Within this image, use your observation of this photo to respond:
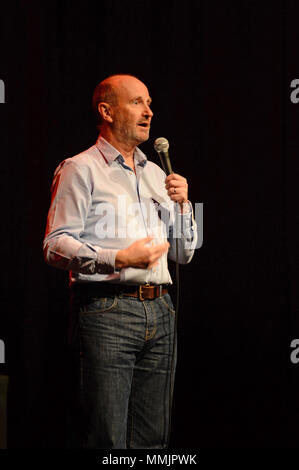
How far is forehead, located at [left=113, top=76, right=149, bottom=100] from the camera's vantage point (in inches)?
71.2

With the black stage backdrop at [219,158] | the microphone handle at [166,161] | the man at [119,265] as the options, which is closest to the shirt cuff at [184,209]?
the man at [119,265]

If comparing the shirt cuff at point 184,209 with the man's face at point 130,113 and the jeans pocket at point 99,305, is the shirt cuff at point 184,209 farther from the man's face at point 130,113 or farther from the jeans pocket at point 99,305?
the jeans pocket at point 99,305

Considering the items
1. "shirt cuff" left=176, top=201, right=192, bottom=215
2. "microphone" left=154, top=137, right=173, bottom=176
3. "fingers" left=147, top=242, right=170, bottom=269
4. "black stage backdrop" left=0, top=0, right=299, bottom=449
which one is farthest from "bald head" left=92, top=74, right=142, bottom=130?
"black stage backdrop" left=0, top=0, right=299, bottom=449

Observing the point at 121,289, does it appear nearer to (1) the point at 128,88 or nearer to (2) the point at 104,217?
(2) the point at 104,217

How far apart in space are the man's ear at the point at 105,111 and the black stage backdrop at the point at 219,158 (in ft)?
2.69

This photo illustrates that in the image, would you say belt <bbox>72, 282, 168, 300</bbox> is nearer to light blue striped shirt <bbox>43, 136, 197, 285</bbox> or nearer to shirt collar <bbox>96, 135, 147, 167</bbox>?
light blue striped shirt <bbox>43, 136, 197, 285</bbox>

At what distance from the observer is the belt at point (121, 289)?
1.64 meters

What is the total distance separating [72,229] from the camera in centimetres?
162

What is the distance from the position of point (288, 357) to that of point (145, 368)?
119cm

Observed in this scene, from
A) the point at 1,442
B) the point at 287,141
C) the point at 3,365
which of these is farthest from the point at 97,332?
the point at 287,141

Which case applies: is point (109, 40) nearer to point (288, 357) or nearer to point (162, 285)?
point (162, 285)
